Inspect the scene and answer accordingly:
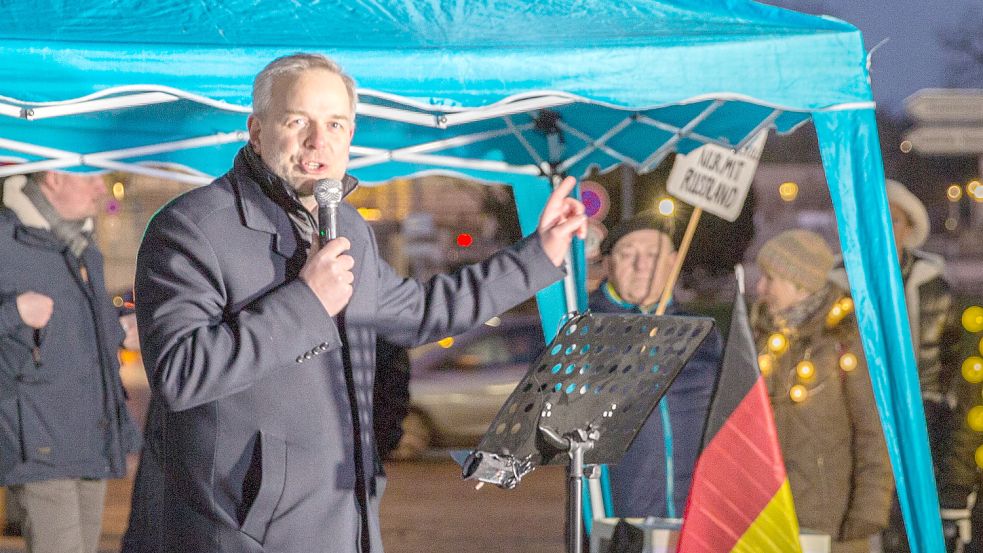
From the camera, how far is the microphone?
2592mm

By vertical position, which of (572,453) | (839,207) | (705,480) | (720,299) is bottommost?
(720,299)

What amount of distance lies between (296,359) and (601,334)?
2.71 ft

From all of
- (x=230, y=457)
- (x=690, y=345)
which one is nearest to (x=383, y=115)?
(x=690, y=345)

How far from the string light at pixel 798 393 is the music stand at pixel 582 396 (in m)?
2.59

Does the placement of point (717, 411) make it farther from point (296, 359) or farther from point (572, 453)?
point (296, 359)

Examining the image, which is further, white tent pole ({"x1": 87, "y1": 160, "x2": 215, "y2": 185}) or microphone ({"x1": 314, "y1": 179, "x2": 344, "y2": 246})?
white tent pole ({"x1": 87, "y1": 160, "x2": 215, "y2": 185})

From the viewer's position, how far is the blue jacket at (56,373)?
477cm

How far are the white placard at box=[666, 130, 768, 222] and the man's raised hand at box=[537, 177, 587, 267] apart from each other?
286 centimetres

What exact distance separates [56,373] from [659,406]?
2445 mm

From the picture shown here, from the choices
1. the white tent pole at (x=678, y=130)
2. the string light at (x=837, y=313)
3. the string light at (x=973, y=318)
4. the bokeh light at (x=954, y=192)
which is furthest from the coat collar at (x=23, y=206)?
the bokeh light at (x=954, y=192)

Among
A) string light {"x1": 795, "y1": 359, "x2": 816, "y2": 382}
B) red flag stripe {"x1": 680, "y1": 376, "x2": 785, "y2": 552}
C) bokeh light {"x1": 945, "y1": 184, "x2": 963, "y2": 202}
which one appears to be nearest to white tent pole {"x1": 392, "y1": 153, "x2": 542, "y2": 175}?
string light {"x1": 795, "y1": 359, "x2": 816, "y2": 382}

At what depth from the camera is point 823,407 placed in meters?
5.61

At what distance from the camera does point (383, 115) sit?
4.81 metres

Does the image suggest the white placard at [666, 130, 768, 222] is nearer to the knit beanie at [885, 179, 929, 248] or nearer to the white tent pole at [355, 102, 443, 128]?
the knit beanie at [885, 179, 929, 248]
